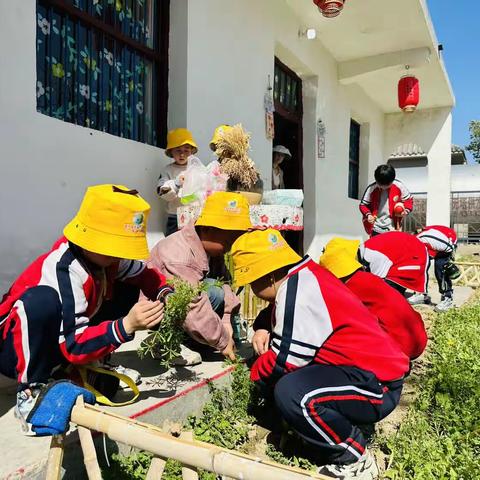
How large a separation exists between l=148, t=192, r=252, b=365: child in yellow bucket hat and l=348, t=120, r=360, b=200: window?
7.51 metres

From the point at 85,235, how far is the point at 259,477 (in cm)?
103

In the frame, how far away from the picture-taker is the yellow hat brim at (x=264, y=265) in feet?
6.11

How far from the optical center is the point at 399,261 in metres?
3.28

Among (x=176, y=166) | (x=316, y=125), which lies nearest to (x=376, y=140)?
(x=316, y=125)

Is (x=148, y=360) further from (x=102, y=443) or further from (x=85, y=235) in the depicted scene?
(x=85, y=235)

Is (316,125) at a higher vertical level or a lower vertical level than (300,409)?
higher

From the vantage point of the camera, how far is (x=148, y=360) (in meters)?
2.45

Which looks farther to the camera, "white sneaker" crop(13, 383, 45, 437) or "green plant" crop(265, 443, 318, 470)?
"green plant" crop(265, 443, 318, 470)

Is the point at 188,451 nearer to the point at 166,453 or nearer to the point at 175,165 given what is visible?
the point at 166,453

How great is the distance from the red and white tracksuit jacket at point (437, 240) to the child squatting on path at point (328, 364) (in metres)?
3.36

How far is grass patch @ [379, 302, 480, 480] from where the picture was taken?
1825 mm

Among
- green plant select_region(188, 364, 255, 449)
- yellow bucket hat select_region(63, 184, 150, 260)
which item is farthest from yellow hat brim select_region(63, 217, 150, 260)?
green plant select_region(188, 364, 255, 449)

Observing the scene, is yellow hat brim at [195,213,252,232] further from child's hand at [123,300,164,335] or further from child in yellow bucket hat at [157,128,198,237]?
child in yellow bucket hat at [157,128,198,237]

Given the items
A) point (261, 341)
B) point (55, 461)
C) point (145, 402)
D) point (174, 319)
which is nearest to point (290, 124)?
point (261, 341)
